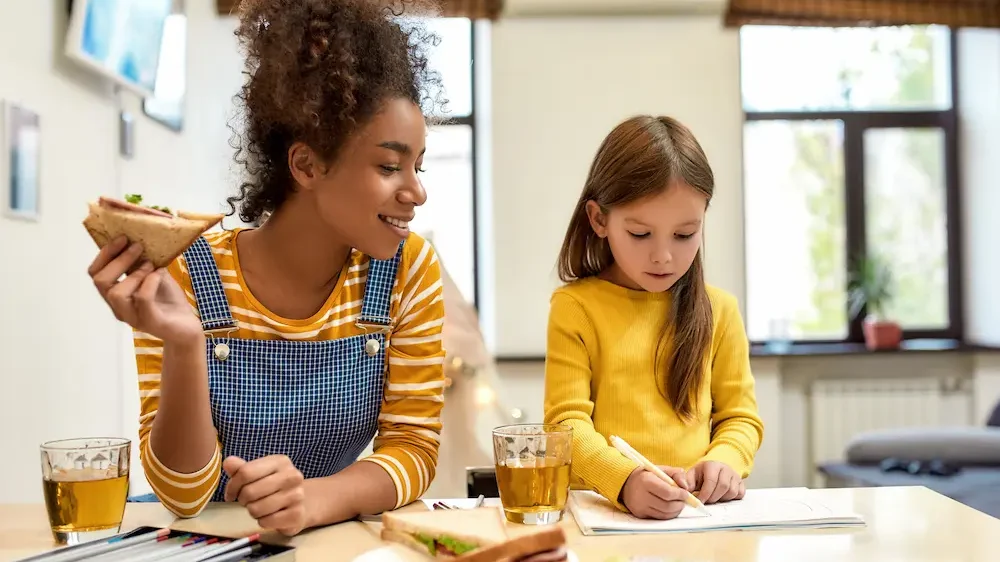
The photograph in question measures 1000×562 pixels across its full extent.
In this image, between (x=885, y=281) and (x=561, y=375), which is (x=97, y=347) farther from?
(x=885, y=281)

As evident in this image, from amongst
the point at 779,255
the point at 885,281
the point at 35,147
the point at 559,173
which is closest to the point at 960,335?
the point at 885,281

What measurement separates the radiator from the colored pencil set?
Answer: 4081 millimetres

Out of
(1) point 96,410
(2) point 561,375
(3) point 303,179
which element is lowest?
(1) point 96,410

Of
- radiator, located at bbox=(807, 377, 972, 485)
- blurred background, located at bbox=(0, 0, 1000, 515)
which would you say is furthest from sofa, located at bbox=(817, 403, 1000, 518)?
radiator, located at bbox=(807, 377, 972, 485)

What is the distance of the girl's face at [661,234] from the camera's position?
1.29 meters

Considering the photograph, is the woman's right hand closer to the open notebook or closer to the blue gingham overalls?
the blue gingham overalls

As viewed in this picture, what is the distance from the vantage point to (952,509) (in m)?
1.03

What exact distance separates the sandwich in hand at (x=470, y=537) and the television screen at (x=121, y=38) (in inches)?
67.4

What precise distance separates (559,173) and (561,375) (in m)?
2.95

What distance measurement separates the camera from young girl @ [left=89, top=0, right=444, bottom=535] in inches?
43.6

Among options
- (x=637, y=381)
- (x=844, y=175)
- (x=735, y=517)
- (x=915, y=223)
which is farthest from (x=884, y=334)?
(x=735, y=517)

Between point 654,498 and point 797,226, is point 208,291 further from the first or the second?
point 797,226

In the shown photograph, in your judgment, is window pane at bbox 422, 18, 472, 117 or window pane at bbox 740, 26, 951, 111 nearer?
window pane at bbox 422, 18, 472, 117

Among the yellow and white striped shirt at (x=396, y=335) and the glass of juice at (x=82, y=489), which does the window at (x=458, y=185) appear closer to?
the yellow and white striped shirt at (x=396, y=335)
